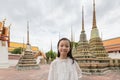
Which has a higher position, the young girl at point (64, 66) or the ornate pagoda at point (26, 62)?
the young girl at point (64, 66)

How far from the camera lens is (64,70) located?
1.74 meters

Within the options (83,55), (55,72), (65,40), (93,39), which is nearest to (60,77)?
(55,72)

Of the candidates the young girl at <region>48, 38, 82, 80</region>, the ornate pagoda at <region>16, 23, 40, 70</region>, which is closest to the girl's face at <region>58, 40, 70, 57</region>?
the young girl at <region>48, 38, 82, 80</region>

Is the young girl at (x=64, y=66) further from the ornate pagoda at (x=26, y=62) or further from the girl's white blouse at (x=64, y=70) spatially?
the ornate pagoda at (x=26, y=62)

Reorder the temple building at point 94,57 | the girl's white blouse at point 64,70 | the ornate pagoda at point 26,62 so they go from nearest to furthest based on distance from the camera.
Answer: the girl's white blouse at point 64,70 < the temple building at point 94,57 < the ornate pagoda at point 26,62

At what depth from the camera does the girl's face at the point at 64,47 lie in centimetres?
178

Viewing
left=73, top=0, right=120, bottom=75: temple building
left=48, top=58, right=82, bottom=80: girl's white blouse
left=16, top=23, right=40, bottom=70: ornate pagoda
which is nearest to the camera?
left=48, top=58, right=82, bottom=80: girl's white blouse

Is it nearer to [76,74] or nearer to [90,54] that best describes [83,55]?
[90,54]

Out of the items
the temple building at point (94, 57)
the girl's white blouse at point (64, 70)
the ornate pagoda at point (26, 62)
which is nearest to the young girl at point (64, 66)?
the girl's white blouse at point (64, 70)

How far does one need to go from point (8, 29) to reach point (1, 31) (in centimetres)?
86

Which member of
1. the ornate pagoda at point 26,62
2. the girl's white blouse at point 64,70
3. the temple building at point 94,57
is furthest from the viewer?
the ornate pagoda at point 26,62

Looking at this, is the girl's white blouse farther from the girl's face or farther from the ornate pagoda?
the ornate pagoda

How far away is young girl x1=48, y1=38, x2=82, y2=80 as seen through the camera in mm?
1724

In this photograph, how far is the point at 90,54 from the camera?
34.1 feet
